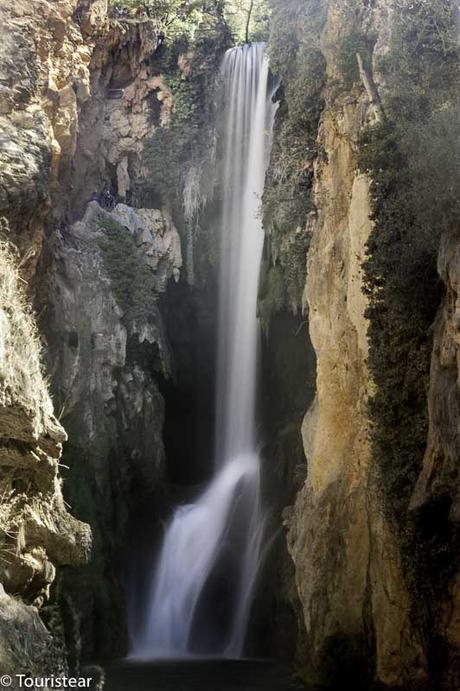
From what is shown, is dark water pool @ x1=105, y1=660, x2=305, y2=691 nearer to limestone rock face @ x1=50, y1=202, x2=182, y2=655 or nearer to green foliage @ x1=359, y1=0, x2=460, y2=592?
limestone rock face @ x1=50, y1=202, x2=182, y2=655

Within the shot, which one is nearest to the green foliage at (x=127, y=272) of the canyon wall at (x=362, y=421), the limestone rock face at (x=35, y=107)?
the limestone rock face at (x=35, y=107)

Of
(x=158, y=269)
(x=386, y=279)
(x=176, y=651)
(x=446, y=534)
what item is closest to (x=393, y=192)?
(x=386, y=279)

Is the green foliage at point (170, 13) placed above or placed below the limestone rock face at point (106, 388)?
above

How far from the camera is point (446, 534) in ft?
44.0

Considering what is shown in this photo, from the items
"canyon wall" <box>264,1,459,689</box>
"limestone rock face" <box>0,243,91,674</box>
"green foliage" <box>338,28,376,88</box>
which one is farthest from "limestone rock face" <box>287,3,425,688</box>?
"limestone rock face" <box>0,243,91,674</box>

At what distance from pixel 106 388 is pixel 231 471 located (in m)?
4.56

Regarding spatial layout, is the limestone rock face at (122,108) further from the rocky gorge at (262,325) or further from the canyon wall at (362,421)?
the canyon wall at (362,421)

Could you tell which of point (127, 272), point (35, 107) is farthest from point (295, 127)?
point (127, 272)

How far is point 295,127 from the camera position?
21.0 meters

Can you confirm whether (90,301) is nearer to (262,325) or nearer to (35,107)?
(262,325)

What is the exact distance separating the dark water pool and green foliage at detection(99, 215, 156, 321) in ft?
34.6

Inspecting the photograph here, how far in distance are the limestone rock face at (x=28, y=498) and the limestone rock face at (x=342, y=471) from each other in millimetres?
5190

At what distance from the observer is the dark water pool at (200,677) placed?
55.2 ft

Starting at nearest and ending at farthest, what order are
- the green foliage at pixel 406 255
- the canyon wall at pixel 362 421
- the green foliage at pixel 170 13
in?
the canyon wall at pixel 362 421
the green foliage at pixel 406 255
the green foliage at pixel 170 13
